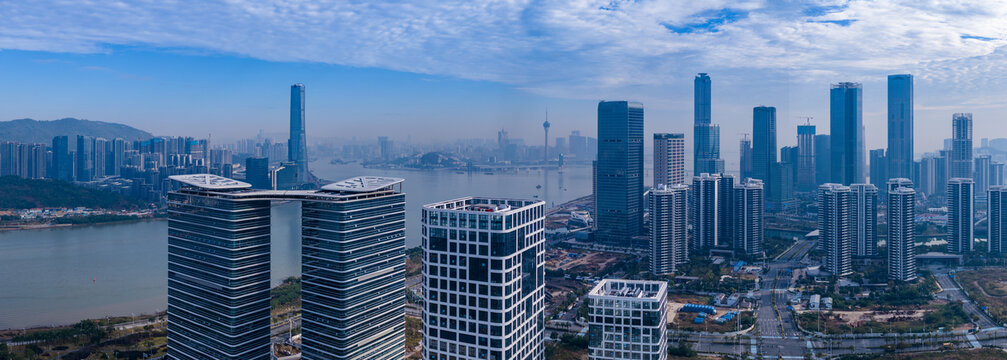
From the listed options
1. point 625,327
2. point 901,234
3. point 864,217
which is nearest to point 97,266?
point 625,327

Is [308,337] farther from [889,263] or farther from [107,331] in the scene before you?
[889,263]

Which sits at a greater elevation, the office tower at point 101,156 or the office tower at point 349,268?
the office tower at point 101,156

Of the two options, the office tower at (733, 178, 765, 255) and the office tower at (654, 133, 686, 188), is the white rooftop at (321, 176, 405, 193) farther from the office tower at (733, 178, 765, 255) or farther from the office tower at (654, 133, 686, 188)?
the office tower at (654, 133, 686, 188)

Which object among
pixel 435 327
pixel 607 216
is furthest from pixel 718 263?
pixel 435 327

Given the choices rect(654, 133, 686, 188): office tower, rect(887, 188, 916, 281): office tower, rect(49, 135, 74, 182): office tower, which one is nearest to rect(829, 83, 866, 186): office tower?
rect(654, 133, 686, 188): office tower

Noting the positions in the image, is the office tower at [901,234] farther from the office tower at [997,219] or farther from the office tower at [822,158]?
the office tower at [822,158]

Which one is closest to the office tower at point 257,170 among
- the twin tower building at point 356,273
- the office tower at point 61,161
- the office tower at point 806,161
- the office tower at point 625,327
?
the office tower at point 61,161
